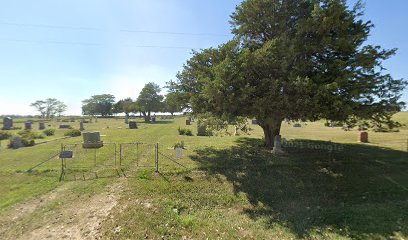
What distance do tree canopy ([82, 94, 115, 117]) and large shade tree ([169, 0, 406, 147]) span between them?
111m

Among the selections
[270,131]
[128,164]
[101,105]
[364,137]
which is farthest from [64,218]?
[101,105]

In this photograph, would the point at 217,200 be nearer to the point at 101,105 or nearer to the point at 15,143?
the point at 15,143

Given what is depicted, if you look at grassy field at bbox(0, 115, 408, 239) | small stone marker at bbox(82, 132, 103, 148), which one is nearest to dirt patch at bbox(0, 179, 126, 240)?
grassy field at bbox(0, 115, 408, 239)

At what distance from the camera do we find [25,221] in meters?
8.52

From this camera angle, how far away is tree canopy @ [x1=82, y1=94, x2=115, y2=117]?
381 feet

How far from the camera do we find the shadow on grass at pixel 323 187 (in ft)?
28.6

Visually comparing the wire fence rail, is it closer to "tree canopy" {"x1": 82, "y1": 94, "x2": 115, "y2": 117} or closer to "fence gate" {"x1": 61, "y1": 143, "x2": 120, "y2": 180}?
"fence gate" {"x1": 61, "y1": 143, "x2": 120, "y2": 180}

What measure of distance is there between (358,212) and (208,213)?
569cm

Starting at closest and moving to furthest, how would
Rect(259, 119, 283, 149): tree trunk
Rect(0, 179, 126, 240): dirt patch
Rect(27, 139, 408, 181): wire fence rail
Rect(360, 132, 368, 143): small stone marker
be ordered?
1. Rect(0, 179, 126, 240): dirt patch
2. Rect(27, 139, 408, 181): wire fence rail
3. Rect(259, 119, 283, 149): tree trunk
4. Rect(360, 132, 368, 143): small stone marker

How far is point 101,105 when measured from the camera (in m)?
117

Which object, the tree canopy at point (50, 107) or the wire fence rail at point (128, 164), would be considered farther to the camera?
the tree canopy at point (50, 107)

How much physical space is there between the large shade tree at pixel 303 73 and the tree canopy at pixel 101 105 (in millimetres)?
110654

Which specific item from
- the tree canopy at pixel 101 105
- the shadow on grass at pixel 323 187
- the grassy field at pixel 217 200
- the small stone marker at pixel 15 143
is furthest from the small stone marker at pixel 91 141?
the tree canopy at pixel 101 105

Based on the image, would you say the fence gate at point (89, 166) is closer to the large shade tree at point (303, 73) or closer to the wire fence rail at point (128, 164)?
the wire fence rail at point (128, 164)
